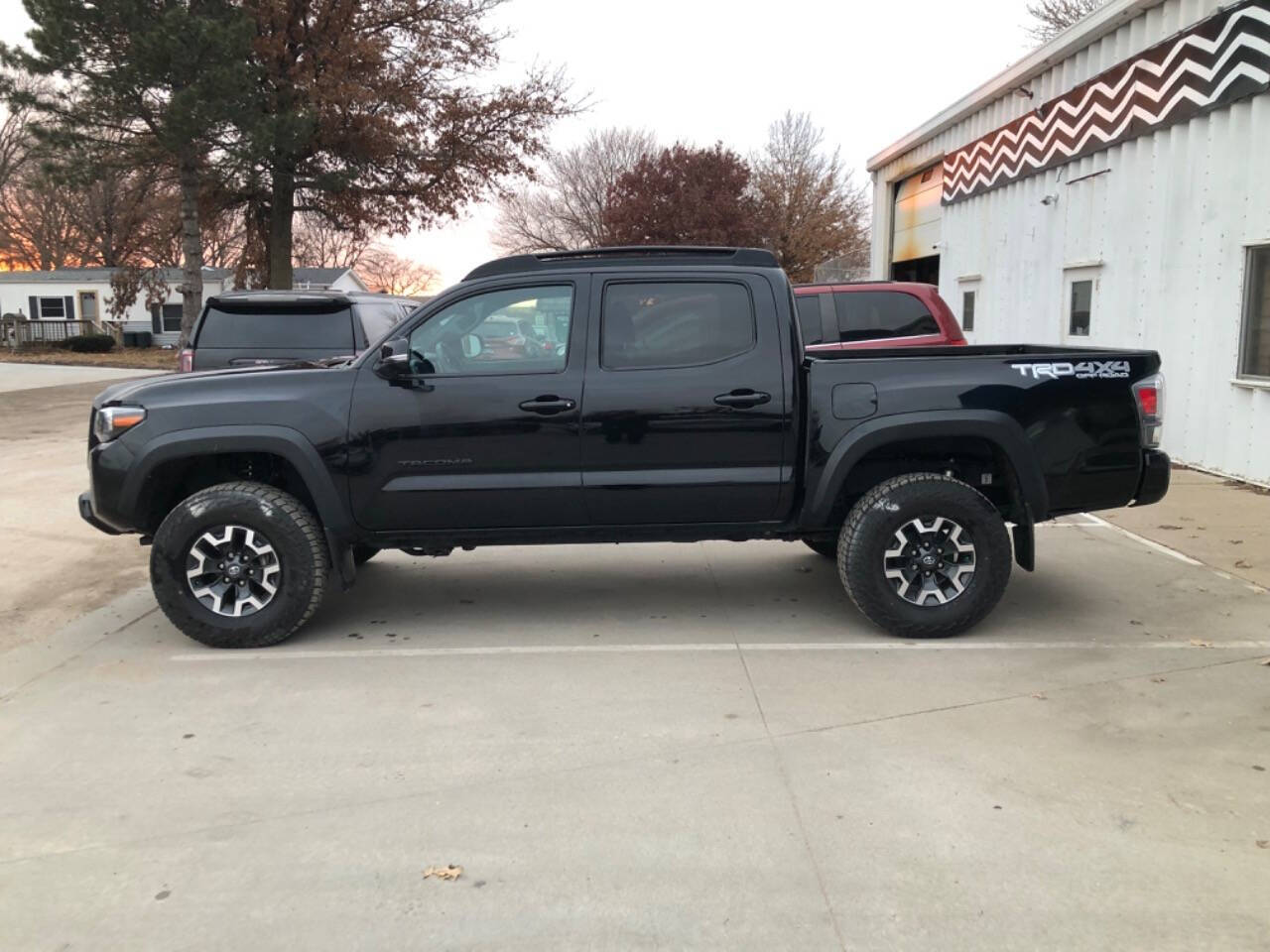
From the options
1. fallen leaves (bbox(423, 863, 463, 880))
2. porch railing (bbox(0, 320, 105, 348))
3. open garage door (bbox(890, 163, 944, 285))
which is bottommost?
fallen leaves (bbox(423, 863, 463, 880))

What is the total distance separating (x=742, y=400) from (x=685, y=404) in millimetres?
302

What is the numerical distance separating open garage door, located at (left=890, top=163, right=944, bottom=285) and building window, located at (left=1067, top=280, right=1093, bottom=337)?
5372mm

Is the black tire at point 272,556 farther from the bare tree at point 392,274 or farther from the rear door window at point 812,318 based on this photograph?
the bare tree at point 392,274

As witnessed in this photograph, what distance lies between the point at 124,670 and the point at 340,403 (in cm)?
174

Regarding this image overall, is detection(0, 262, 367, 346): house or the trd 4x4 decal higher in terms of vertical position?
detection(0, 262, 367, 346): house

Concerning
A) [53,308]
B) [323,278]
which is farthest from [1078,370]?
[323,278]

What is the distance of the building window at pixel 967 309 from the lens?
51.6 ft

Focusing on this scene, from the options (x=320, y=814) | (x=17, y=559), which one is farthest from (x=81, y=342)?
(x=320, y=814)

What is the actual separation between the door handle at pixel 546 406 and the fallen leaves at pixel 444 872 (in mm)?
2512

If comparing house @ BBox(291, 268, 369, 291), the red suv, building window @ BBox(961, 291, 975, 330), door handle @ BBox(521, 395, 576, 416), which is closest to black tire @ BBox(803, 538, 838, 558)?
door handle @ BBox(521, 395, 576, 416)

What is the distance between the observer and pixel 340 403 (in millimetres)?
5043

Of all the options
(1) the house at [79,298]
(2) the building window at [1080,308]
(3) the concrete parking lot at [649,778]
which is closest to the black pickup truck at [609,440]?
(3) the concrete parking lot at [649,778]

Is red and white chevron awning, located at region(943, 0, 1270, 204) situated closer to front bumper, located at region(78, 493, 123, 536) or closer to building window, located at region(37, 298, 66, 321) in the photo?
front bumper, located at region(78, 493, 123, 536)

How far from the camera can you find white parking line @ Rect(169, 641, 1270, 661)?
505 cm
